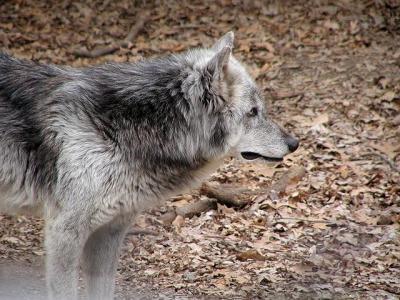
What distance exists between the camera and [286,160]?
10000mm

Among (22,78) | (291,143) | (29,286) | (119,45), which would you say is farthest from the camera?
(119,45)

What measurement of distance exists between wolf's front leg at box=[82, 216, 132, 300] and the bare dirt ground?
2.79 ft

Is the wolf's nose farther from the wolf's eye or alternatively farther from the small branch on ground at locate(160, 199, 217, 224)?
the small branch on ground at locate(160, 199, 217, 224)

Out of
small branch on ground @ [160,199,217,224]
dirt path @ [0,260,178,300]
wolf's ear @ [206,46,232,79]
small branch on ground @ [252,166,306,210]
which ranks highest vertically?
wolf's ear @ [206,46,232,79]

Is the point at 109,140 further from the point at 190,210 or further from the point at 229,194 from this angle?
the point at 229,194

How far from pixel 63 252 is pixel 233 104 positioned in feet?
5.90

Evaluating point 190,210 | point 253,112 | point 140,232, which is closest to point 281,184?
point 190,210

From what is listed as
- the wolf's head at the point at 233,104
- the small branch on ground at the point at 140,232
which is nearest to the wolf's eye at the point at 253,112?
the wolf's head at the point at 233,104

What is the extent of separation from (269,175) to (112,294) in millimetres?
3497

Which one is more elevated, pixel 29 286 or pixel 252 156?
pixel 252 156

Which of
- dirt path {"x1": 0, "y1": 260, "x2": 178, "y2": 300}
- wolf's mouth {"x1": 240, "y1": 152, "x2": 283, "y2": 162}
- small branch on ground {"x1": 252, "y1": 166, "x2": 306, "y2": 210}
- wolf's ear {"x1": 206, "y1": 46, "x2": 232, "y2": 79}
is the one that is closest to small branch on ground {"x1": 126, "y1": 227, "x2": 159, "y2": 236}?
dirt path {"x1": 0, "y1": 260, "x2": 178, "y2": 300}

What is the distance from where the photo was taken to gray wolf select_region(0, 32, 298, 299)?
6.08 m

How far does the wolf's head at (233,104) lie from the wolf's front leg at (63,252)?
4.41 feet

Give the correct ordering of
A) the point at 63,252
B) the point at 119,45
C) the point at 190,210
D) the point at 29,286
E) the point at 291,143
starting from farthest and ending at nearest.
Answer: the point at 119,45 → the point at 190,210 → the point at 29,286 → the point at 291,143 → the point at 63,252
